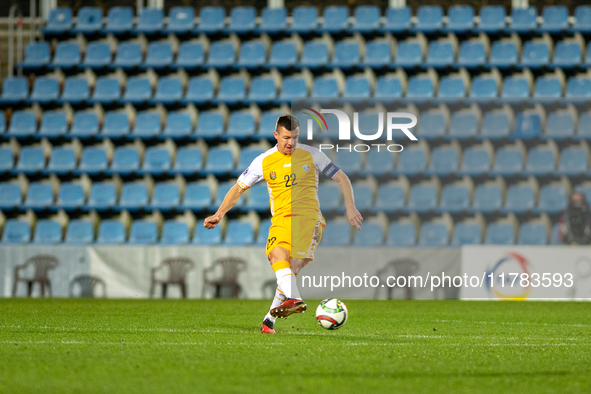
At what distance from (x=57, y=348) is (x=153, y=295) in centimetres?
776

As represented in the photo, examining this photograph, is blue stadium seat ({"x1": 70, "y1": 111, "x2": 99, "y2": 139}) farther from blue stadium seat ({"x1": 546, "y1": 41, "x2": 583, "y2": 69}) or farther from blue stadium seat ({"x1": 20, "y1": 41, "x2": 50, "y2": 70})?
blue stadium seat ({"x1": 546, "y1": 41, "x2": 583, "y2": 69})

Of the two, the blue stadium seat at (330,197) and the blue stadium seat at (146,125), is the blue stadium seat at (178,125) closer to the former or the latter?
the blue stadium seat at (146,125)

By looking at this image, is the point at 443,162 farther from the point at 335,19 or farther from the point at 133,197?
the point at 133,197

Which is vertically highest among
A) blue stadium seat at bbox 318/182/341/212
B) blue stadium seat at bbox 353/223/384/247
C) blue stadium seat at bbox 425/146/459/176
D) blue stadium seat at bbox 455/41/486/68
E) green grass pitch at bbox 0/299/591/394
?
blue stadium seat at bbox 455/41/486/68

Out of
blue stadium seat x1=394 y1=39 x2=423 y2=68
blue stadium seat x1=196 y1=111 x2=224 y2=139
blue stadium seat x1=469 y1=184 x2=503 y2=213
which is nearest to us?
blue stadium seat x1=469 y1=184 x2=503 y2=213

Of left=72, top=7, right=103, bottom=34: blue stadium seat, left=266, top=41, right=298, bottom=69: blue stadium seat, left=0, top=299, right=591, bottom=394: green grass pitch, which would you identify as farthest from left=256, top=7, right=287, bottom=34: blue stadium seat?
left=0, top=299, right=591, bottom=394: green grass pitch

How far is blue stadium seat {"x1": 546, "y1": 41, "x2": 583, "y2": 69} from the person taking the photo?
1620 cm

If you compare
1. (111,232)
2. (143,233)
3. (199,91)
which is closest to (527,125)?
(199,91)

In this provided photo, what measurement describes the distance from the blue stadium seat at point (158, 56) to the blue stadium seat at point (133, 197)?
2863 millimetres

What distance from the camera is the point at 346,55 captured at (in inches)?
658

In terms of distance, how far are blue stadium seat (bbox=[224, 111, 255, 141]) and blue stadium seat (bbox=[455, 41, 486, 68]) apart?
433 cm

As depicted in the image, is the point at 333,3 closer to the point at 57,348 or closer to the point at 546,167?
the point at 546,167

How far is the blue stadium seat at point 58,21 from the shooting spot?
1786cm

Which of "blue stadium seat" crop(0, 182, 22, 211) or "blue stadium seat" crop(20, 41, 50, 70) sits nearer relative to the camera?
"blue stadium seat" crop(0, 182, 22, 211)
